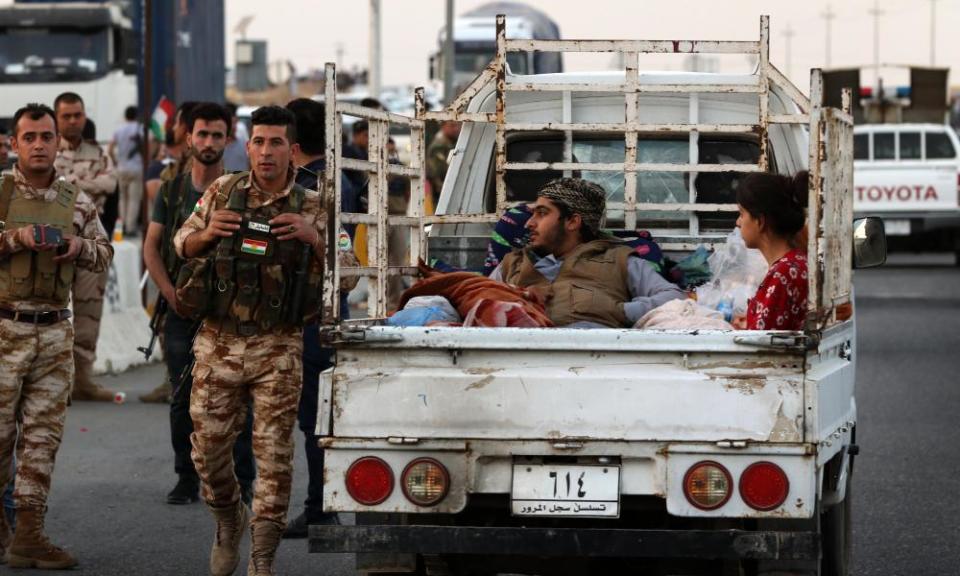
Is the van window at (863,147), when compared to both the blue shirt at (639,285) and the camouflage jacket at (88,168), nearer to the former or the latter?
the camouflage jacket at (88,168)

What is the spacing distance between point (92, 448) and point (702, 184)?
176 inches

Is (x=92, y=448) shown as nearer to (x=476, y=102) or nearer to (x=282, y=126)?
(x=476, y=102)

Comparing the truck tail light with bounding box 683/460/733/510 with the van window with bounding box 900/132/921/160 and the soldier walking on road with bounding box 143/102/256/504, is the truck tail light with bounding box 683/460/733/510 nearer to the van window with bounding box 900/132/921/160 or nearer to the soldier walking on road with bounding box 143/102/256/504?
the soldier walking on road with bounding box 143/102/256/504

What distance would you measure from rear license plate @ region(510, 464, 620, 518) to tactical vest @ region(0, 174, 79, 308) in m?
3.03

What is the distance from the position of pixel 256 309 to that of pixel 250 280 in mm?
111

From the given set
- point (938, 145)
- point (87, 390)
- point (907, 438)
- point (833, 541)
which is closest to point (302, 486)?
point (833, 541)

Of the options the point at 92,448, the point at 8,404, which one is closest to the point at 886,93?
the point at 92,448

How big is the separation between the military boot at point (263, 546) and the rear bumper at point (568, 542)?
1.40 m

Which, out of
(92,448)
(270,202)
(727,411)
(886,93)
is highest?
(886,93)

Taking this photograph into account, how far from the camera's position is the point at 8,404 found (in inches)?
318

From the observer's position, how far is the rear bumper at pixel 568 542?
5637 millimetres

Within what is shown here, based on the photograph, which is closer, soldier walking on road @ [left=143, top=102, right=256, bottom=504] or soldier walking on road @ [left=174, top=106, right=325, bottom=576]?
soldier walking on road @ [left=174, top=106, right=325, bottom=576]

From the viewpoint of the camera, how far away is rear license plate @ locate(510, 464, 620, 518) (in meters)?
5.78

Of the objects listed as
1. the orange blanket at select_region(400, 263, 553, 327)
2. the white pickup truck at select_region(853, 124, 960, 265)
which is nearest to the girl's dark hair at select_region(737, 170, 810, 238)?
the orange blanket at select_region(400, 263, 553, 327)
